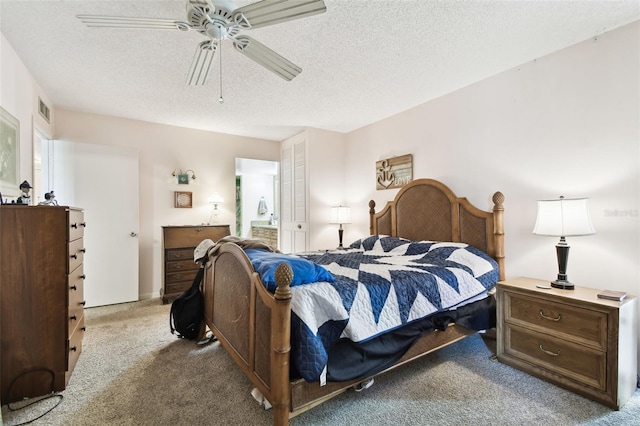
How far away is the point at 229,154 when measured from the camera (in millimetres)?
4641

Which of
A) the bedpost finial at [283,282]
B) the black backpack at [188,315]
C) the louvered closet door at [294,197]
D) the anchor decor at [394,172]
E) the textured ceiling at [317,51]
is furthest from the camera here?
the louvered closet door at [294,197]

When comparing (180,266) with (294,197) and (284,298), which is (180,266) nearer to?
(294,197)

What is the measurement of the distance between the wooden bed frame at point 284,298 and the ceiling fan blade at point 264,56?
122 cm

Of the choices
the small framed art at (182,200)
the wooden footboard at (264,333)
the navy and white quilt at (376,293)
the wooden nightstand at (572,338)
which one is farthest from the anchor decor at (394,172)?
the small framed art at (182,200)

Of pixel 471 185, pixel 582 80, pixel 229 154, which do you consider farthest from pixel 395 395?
pixel 229 154

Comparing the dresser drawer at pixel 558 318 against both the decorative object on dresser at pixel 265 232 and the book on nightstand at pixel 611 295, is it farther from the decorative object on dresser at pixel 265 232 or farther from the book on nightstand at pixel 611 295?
the decorative object on dresser at pixel 265 232

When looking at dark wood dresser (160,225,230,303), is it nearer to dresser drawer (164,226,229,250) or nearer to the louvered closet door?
dresser drawer (164,226,229,250)

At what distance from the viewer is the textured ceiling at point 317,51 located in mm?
1853

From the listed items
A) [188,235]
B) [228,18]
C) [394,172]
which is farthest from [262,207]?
[228,18]

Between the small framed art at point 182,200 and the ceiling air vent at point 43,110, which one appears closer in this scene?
the ceiling air vent at point 43,110

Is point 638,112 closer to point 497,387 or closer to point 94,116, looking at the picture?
point 497,387

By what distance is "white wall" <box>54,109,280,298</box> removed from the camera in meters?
3.77

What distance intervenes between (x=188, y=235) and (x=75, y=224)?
5.86 ft

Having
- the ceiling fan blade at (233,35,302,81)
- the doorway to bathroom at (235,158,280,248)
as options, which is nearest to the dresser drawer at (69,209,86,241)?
the ceiling fan blade at (233,35,302,81)
